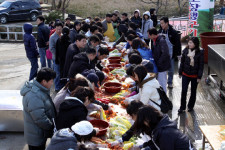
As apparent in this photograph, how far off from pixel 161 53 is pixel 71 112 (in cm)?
342

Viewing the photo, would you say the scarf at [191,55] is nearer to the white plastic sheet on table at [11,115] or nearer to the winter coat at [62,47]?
the winter coat at [62,47]

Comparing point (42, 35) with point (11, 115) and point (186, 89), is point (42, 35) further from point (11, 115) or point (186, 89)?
point (186, 89)

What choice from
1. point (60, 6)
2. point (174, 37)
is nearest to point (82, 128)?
point (174, 37)

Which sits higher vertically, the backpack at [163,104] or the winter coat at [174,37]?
the winter coat at [174,37]

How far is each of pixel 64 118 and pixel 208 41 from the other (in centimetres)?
777

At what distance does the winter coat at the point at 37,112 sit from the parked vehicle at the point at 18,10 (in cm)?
1961

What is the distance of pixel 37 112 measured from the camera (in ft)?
11.6

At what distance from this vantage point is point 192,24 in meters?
10.6

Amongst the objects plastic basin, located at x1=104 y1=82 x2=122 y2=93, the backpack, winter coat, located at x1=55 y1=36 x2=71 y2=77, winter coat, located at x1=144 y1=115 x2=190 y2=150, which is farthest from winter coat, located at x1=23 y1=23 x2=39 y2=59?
winter coat, located at x1=144 y1=115 x2=190 y2=150

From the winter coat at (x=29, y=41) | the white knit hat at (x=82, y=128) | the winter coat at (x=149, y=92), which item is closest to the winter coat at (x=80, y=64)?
the winter coat at (x=149, y=92)

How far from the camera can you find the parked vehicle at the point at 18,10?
70.6ft

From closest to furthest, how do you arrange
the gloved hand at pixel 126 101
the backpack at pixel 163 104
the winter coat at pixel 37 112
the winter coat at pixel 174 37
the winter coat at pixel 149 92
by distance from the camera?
the winter coat at pixel 37 112, the winter coat at pixel 149 92, the backpack at pixel 163 104, the gloved hand at pixel 126 101, the winter coat at pixel 174 37

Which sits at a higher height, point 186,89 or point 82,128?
point 82,128

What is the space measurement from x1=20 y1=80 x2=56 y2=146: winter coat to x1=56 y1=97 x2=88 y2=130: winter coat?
405 mm
